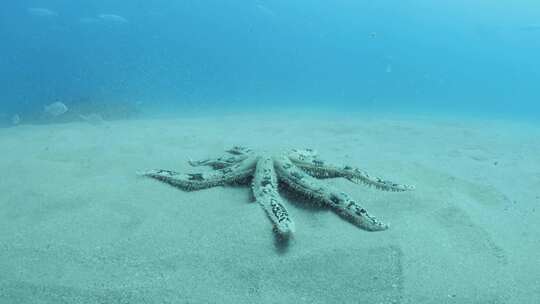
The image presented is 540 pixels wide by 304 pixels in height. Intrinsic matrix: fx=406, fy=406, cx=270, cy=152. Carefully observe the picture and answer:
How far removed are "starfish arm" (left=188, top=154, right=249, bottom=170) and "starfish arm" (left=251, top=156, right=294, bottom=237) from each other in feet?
1.52

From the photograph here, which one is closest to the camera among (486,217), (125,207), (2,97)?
(125,207)

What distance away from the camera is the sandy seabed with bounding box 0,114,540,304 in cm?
314

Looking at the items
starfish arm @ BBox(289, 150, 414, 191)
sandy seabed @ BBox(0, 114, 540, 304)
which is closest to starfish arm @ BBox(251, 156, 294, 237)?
sandy seabed @ BBox(0, 114, 540, 304)

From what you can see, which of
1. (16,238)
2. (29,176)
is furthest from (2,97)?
(16,238)

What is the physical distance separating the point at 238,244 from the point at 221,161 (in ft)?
6.20

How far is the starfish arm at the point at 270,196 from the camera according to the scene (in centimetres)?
363

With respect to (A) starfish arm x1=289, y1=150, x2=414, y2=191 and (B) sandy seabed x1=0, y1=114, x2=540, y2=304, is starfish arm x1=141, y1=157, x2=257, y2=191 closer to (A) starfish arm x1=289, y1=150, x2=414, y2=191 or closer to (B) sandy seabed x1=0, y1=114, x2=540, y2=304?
(B) sandy seabed x1=0, y1=114, x2=540, y2=304

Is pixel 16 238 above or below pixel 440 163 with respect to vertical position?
below

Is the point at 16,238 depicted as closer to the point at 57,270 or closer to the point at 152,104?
the point at 57,270

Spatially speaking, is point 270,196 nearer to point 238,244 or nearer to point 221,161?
point 238,244

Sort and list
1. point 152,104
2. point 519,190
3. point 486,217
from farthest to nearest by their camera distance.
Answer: point 152,104 → point 519,190 → point 486,217

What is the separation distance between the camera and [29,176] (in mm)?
5293

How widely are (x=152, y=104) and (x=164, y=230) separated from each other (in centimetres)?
2177

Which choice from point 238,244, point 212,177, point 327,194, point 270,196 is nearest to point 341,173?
point 327,194
